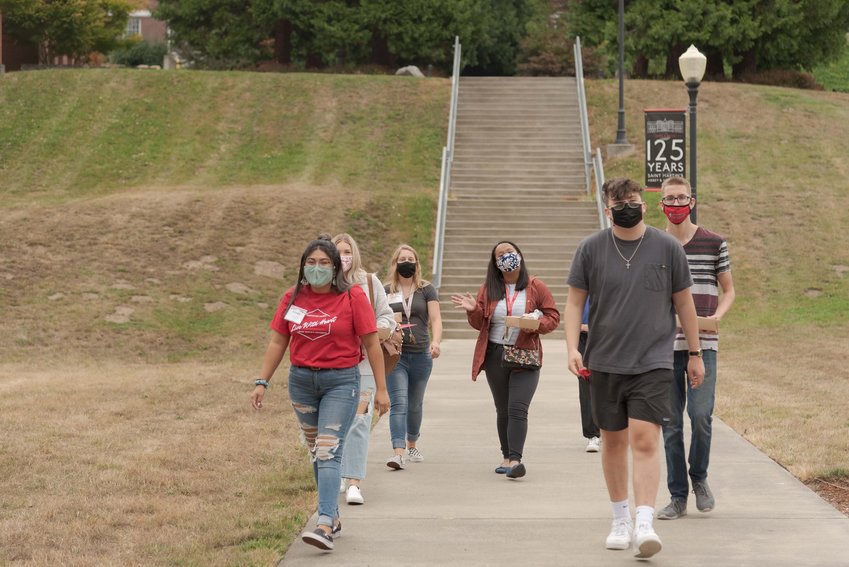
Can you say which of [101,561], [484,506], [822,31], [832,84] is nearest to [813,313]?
[484,506]

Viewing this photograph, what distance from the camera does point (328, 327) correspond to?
23.1 ft

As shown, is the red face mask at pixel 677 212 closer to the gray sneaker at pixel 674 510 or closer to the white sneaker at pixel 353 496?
the gray sneaker at pixel 674 510

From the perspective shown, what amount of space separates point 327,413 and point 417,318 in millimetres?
3039

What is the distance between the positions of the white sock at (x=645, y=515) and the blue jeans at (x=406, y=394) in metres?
3.47

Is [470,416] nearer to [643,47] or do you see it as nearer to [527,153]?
[527,153]

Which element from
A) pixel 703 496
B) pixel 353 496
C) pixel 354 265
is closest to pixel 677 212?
pixel 703 496

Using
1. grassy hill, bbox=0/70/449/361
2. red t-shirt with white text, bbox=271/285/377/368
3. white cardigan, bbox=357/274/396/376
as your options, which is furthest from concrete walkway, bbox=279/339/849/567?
grassy hill, bbox=0/70/449/361

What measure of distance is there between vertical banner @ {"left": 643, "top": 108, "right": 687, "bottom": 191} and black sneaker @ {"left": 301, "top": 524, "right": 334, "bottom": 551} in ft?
49.6

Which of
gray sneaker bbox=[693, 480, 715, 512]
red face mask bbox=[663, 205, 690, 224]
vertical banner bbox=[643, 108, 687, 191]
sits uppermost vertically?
vertical banner bbox=[643, 108, 687, 191]

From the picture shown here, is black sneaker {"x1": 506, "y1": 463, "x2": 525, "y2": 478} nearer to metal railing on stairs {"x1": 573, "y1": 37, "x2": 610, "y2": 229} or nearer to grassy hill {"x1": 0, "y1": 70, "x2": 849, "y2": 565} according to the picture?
grassy hill {"x1": 0, "y1": 70, "x2": 849, "y2": 565}

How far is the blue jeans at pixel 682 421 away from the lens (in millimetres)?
7613

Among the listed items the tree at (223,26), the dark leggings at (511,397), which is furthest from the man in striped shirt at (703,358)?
the tree at (223,26)

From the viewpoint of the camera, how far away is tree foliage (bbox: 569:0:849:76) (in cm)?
3950

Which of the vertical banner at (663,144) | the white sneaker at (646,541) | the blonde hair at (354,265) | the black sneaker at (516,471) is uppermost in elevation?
the vertical banner at (663,144)
